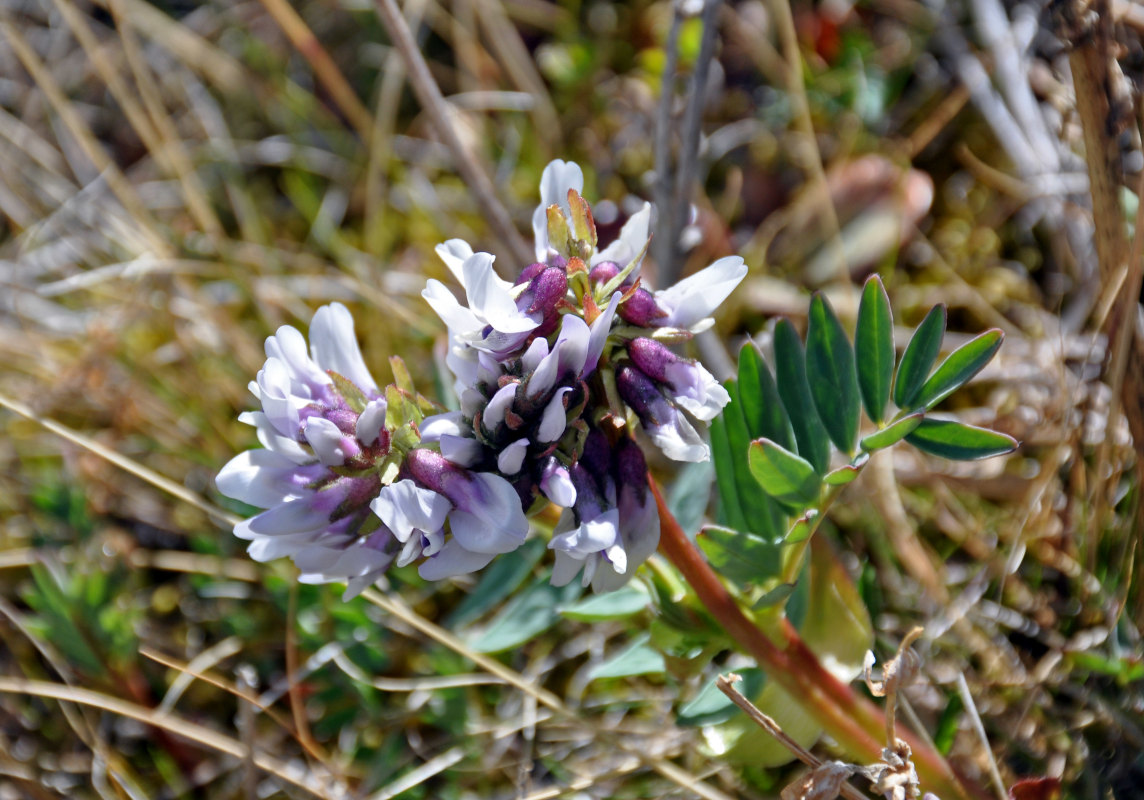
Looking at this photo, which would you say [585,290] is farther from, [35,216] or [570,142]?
[35,216]

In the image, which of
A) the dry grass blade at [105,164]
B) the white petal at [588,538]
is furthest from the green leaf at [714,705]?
the dry grass blade at [105,164]

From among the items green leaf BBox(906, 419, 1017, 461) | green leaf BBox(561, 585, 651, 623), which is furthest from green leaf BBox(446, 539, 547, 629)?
green leaf BBox(906, 419, 1017, 461)

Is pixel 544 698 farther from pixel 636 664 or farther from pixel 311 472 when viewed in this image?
pixel 311 472

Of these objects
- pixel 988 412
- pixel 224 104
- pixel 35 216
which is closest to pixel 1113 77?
pixel 988 412

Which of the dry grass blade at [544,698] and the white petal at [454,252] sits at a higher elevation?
the white petal at [454,252]

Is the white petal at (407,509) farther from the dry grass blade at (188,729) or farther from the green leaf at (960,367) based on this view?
the dry grass blade at (188,729)

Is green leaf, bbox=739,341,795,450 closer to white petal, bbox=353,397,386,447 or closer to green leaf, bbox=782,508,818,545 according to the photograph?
green leaf, bbox=782,508,818,545

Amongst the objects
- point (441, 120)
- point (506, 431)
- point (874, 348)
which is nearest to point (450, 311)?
point (506, 431)
